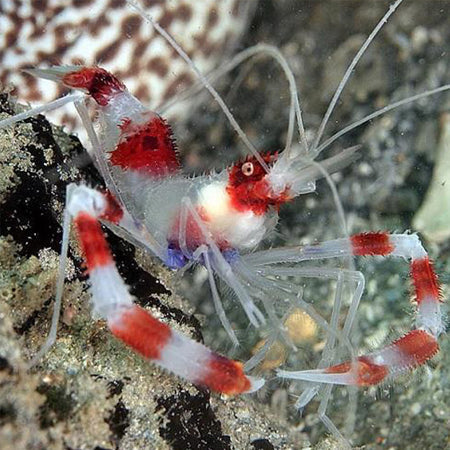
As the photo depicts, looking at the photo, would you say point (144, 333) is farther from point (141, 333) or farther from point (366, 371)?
point (366, 371)

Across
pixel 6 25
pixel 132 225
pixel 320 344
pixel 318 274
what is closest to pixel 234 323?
pixel 320 344

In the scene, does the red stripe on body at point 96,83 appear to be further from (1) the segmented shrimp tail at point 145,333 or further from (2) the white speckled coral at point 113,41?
(1) the segmented shrimp tail at point 145,333

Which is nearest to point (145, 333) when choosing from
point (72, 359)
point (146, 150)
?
point (72, 359)

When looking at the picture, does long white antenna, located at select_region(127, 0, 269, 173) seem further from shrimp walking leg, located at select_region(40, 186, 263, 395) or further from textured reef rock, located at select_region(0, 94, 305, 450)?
textured reef rock, located at select_region(0, 94, 305, 450)

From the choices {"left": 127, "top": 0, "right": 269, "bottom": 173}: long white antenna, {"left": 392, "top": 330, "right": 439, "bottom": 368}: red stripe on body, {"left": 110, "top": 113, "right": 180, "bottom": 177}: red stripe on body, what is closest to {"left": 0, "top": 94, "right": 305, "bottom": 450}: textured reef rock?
{"left": 110, "top": 113, "right": 180, "bottom": 177}: red stripe on body

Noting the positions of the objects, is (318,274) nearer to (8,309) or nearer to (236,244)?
(236,244)

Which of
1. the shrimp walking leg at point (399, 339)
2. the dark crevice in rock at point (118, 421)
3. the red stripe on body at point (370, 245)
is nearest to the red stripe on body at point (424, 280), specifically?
the shrimp walking leg at point (399, 339)
